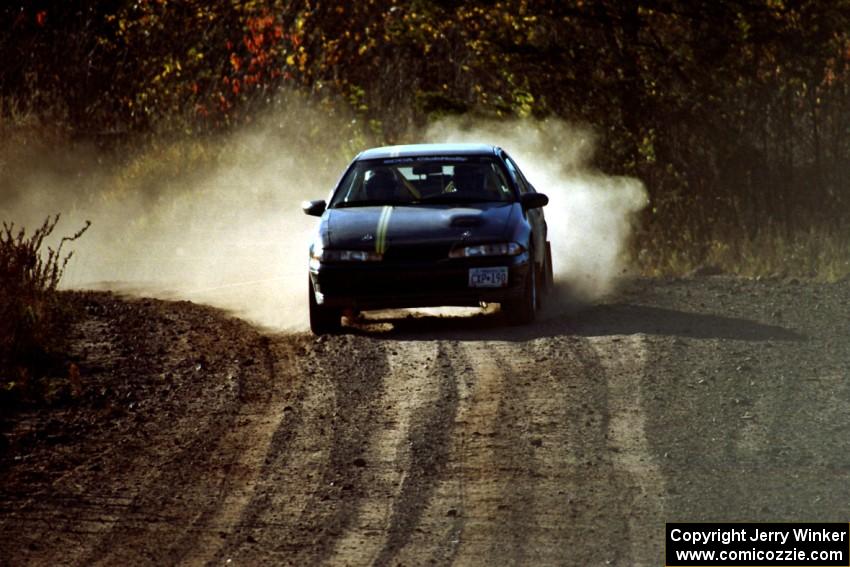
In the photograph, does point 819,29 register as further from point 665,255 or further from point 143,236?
point 143,236

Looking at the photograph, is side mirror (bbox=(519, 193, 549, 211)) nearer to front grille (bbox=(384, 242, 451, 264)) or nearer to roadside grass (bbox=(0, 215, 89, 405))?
front grille (bbox=(384, 242, 451, 264))

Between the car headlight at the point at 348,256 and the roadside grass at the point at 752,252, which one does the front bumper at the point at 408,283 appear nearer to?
the car headlight at the point at 348,256

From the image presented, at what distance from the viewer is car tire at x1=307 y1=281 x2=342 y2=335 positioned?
1345cm

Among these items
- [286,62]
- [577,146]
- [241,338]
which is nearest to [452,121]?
[577,146]

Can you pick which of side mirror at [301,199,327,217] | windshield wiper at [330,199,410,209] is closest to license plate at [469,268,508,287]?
windshield wiper at [330,199,410,209]

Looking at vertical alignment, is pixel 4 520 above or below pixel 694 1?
below

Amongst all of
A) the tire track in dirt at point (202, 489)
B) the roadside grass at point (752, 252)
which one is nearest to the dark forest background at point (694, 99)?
the roadside grass at point (752, 252)

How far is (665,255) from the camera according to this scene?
19000 mm

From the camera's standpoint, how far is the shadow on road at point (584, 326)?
A: 13039 millimetres

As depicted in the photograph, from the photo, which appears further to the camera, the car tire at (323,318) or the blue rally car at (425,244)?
the car tire at (323,318)

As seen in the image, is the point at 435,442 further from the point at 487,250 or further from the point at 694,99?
the point at 694,99

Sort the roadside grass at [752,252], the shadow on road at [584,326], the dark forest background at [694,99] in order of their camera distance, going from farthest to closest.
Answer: the dark forest background at [694,99] < the roadside grass at [752,252] < the shadow on road at [584,326]

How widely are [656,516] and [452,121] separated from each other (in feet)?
48.9

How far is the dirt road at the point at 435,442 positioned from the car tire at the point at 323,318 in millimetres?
191
